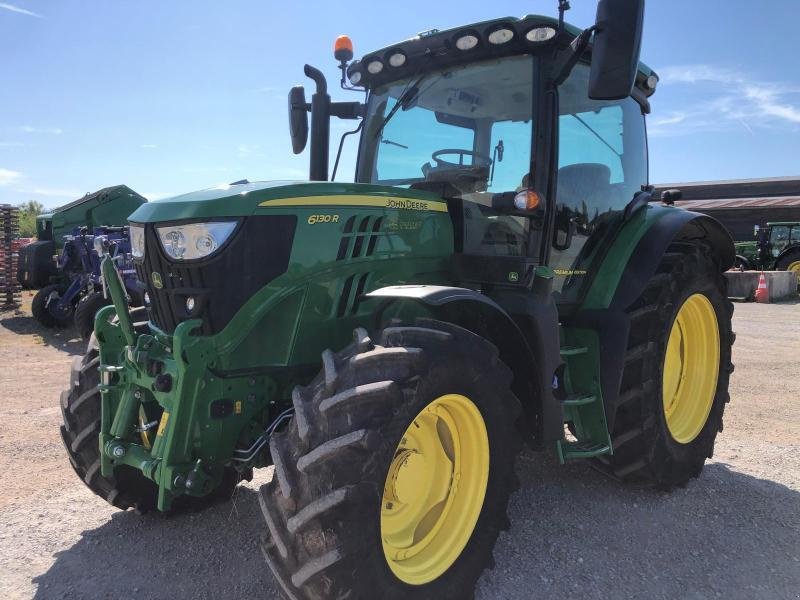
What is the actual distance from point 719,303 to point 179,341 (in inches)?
134

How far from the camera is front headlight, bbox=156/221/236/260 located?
2.38m

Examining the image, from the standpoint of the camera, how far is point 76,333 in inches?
412

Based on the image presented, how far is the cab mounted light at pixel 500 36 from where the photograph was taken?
3000 millimetres

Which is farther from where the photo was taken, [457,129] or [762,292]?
[762,292]

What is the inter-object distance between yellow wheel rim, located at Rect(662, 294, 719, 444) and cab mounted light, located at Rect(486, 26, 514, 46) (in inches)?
80.4

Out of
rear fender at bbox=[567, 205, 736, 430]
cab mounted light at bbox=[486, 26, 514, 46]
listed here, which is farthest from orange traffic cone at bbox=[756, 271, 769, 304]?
cab mounted light at bbox=[486, 26, 514, 46]

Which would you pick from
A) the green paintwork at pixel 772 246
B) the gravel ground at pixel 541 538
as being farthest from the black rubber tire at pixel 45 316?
the green paintwork at pixel 772 246

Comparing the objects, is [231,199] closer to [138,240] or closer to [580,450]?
[138,240]

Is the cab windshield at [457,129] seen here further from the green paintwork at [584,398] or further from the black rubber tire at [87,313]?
the black rubber tire at [87,313]

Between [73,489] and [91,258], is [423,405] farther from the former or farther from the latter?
[91,258]

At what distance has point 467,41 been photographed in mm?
3092

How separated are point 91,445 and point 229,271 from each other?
1261 mm

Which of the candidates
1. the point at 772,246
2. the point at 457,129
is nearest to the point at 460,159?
the point at 457,129

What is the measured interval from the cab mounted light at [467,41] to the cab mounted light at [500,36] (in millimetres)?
65
